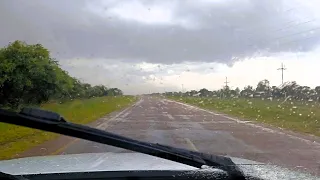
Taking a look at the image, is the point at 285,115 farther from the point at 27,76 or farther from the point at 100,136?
the point at 100,136

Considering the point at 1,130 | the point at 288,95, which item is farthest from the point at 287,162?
the point at 288,95

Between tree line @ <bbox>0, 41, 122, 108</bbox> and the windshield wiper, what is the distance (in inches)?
1377

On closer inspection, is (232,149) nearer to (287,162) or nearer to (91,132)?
(287,162)

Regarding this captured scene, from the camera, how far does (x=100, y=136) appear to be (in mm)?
2631

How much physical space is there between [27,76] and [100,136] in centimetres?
3908

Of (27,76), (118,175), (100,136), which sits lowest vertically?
(118,175)

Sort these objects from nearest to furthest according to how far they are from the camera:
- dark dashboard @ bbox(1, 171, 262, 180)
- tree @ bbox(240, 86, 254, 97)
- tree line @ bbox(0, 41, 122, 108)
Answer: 1. dark dashboard @ bbox(1, 171, 262, 180)
2. tree line @ bbox(0, 41, 122, 108)
3. tree @ bbox(240, 86, 254, 97)

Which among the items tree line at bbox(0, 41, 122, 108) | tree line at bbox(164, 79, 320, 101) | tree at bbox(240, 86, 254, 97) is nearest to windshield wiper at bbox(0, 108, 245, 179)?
tree line at bbox(0, 41, 122, 108)

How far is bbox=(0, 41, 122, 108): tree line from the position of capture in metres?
39.0

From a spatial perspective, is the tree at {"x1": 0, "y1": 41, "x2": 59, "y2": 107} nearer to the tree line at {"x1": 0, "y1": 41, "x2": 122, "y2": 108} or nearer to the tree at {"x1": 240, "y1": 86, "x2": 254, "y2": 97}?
the tree line at {"x1": 0, "y1": 41, "x2": 122, "y2": 108}

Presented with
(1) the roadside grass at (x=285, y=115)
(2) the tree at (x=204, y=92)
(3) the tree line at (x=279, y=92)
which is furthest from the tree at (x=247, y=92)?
(1) the roadside grass at (x=285, y=115)

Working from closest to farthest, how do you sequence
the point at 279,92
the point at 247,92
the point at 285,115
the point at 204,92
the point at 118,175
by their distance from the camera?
the point at 118,175 < the point at 285,115 < the point at 279,92 < the point at 247,92 < the point at 204,92

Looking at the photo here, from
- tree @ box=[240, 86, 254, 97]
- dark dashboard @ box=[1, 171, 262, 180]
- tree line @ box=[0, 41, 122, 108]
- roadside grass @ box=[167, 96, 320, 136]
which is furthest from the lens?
tree @ box=[240, 86, 254, 97]

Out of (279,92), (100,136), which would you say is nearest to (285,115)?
(100,136)
